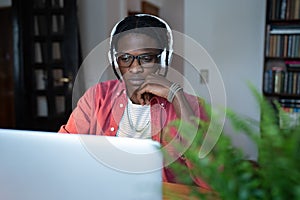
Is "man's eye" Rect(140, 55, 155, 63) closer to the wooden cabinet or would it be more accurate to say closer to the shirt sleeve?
the shirt sleeve

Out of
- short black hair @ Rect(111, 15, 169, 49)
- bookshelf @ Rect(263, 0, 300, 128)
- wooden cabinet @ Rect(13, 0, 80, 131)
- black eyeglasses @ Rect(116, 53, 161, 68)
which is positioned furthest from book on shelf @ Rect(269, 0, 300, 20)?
black eyeglasses @ Rect(116, 53, 161, 68)

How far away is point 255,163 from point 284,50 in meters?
2.59

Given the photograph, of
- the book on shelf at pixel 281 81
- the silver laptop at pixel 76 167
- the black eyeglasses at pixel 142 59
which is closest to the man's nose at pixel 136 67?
the black eyeglasses at pixel 142 59

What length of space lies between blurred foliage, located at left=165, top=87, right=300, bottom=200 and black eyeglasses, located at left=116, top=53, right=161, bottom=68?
0.76 metres

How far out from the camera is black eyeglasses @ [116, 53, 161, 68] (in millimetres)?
1163

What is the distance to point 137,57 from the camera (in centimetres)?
116

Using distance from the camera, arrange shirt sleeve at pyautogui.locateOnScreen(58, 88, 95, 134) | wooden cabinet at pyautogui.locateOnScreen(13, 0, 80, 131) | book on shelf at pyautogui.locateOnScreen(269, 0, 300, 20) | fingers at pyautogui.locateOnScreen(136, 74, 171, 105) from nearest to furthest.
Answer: fingers at pyautogui.locateOnScreen(136, 74, 171, 105) → shirt sleeve at pyautogui.locateOnScreen(58, 88, 95, 134) → book on shelf at pyautogui.locateOnScreen(269, 0, 300, 20) → wooden cabinet at pyautogui.locateOnScreen(13, 0, 80, 131)

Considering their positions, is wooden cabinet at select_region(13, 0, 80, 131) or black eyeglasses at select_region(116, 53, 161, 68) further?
wooden cabinet at select_region(13, 0, 80, 131)

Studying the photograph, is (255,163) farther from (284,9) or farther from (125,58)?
(284,9)

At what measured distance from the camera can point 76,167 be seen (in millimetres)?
679

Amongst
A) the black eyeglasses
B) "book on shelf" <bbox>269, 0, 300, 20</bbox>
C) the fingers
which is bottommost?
the fingers

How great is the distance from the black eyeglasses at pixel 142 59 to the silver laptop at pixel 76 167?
1.76ft

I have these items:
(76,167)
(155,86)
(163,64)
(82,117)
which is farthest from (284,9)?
(76,167)

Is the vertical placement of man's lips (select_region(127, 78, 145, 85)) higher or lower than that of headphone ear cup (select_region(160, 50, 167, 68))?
lower
